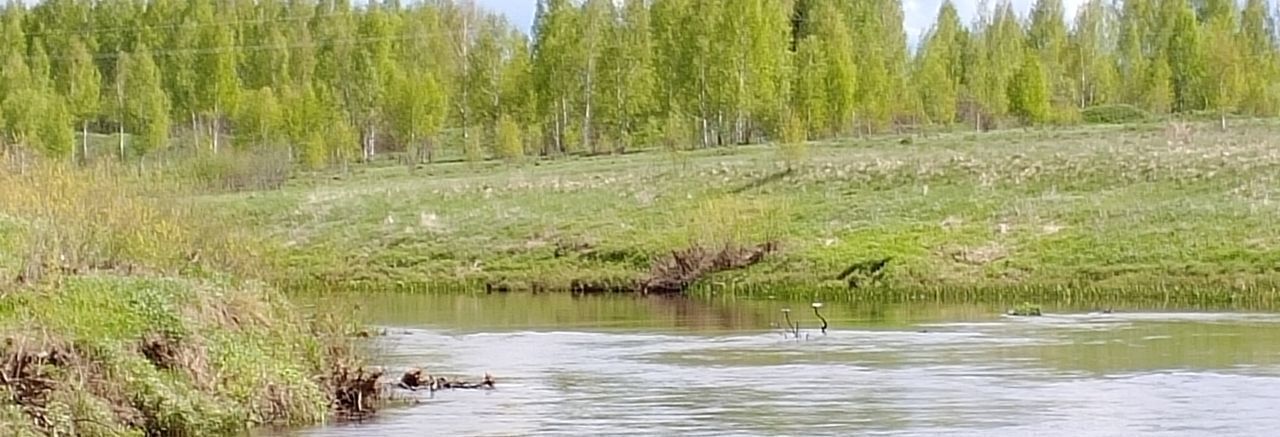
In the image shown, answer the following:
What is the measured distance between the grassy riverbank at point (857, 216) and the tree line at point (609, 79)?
787 cm

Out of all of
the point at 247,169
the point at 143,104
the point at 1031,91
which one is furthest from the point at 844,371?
the point at 143,104

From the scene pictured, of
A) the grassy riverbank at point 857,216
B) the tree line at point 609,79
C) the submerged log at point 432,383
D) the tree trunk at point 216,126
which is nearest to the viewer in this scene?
the submerged log at point 432,383

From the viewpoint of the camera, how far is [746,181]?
249ft

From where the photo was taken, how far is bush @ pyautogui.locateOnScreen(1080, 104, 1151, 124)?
101 m

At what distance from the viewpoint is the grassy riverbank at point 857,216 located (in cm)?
5494

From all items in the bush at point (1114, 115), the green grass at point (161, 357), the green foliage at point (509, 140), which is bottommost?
the green grass at point (161, 357)

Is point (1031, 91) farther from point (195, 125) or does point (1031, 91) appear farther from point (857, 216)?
point (195, 125)

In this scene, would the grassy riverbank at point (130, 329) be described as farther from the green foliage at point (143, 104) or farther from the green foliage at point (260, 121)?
the green foliage at point (143, 104)

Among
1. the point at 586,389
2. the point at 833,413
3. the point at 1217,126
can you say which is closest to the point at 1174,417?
the point at 833,413

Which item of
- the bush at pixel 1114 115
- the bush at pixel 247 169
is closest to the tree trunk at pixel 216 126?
the bush at pixel 247 169

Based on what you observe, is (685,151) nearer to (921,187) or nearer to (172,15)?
(921,187)

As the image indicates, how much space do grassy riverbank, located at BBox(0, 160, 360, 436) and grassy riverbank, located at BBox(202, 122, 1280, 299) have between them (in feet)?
52.8

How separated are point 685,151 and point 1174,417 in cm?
6658

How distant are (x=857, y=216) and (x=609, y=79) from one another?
3639cm
